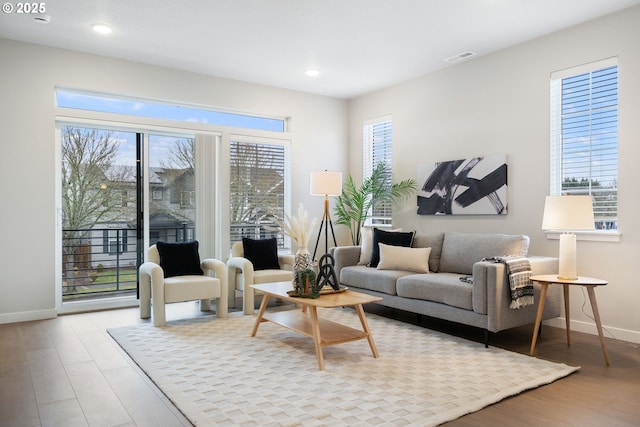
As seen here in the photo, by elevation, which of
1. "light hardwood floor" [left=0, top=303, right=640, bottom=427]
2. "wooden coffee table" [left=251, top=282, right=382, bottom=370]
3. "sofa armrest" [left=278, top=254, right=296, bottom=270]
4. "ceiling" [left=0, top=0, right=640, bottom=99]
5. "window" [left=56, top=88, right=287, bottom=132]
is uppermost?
"ceiling" [left=0, top=0, right=640, bottom=99]

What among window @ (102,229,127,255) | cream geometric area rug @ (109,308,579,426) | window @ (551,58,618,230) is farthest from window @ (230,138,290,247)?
window @ (551,58,618,230)

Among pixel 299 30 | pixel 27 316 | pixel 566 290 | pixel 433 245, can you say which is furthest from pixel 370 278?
pixel 27 316

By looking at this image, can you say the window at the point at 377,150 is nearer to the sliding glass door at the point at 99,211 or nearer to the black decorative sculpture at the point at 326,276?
the black decorative sculpture at the point at 326,276

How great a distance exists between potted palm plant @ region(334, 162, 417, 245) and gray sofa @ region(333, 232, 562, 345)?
35.6 inches

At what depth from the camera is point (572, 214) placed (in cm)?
352

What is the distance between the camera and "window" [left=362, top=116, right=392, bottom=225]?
6395 millimetres

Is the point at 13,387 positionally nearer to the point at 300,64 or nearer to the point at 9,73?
the point at 9,73

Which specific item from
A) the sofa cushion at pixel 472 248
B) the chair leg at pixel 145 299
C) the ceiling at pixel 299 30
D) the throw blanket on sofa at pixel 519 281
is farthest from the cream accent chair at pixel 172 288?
the throw blanket on sofa at pixel 519 281

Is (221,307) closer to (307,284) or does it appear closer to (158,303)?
(158,303)

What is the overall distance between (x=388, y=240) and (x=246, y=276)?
162 cm

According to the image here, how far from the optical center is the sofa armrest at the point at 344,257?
5.34 meters

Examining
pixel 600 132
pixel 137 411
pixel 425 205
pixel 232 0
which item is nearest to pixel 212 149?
pixel 232 0

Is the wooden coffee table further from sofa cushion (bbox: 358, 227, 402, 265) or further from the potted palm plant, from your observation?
the potted palm plant

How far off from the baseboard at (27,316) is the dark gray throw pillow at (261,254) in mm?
2102
